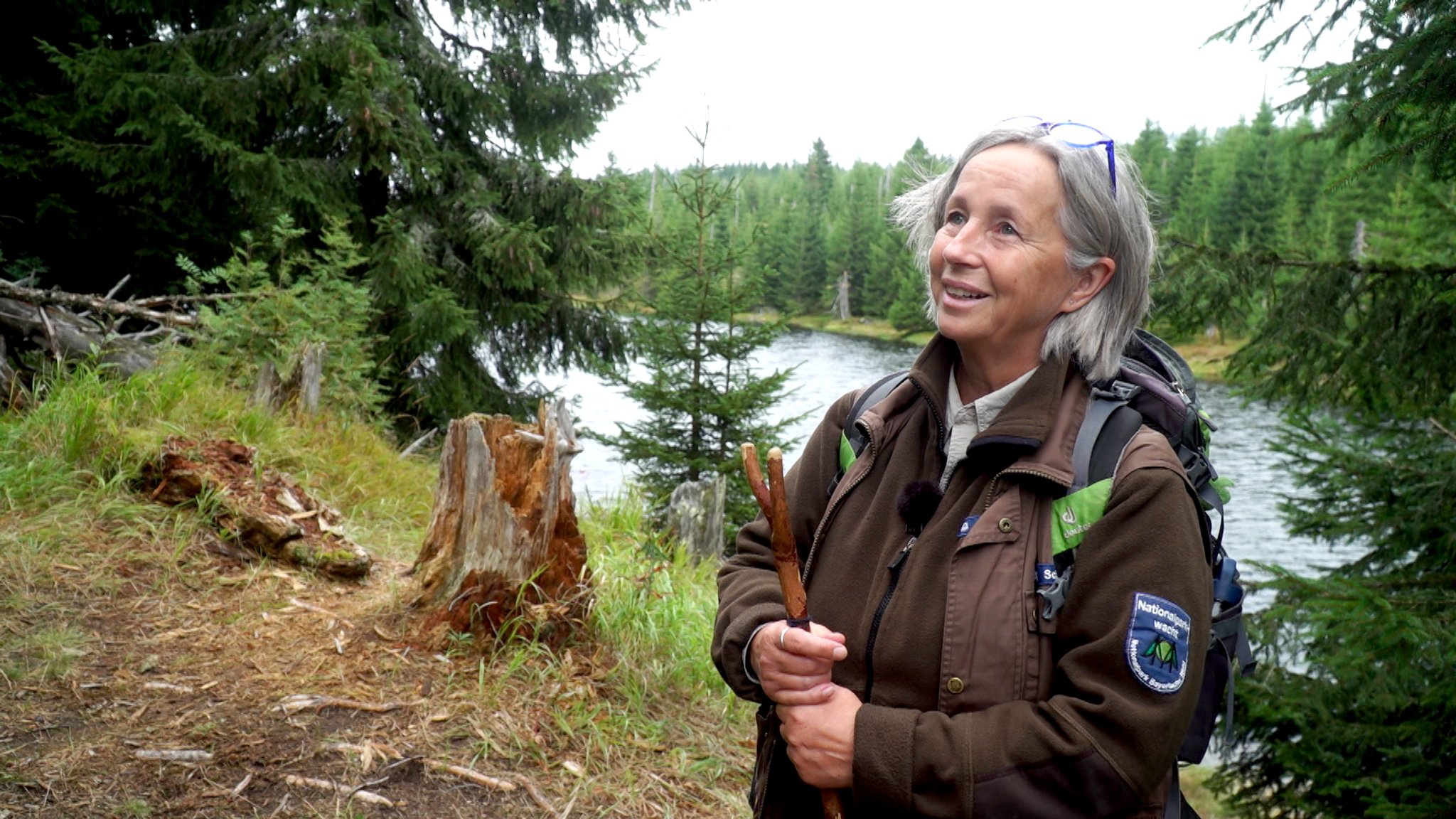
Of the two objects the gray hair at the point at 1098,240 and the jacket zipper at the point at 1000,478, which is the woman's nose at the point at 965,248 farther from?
the jacket zipper at the point at 1000,478

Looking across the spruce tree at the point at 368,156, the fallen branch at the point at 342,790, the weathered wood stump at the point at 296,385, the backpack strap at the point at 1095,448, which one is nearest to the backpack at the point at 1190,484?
the backpack strap at the point at 1095,448

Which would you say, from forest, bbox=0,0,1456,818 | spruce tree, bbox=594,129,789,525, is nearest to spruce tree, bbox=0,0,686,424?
forest, bbox=0,0,1456,818

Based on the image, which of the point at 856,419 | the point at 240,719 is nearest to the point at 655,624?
the point at 240,719

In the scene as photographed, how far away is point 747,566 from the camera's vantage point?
6.44 ft

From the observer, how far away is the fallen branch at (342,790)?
2826 mm

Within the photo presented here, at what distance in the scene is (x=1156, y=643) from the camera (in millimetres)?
1385

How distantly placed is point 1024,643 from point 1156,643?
0.58 ft

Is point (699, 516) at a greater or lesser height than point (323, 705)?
lesser

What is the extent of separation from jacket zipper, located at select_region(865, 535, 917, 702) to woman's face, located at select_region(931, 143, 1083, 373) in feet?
1.29

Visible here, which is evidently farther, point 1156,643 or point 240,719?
point 240,719

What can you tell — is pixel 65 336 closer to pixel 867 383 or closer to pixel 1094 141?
pixel 1094 141

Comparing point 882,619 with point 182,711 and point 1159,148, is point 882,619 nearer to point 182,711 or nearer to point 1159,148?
point 182,711

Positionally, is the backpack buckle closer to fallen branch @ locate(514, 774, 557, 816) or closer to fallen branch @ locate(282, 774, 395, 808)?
fallen branch @ locate(514, 774, 557, 816)

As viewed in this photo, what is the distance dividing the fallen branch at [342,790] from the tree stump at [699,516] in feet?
12.2
